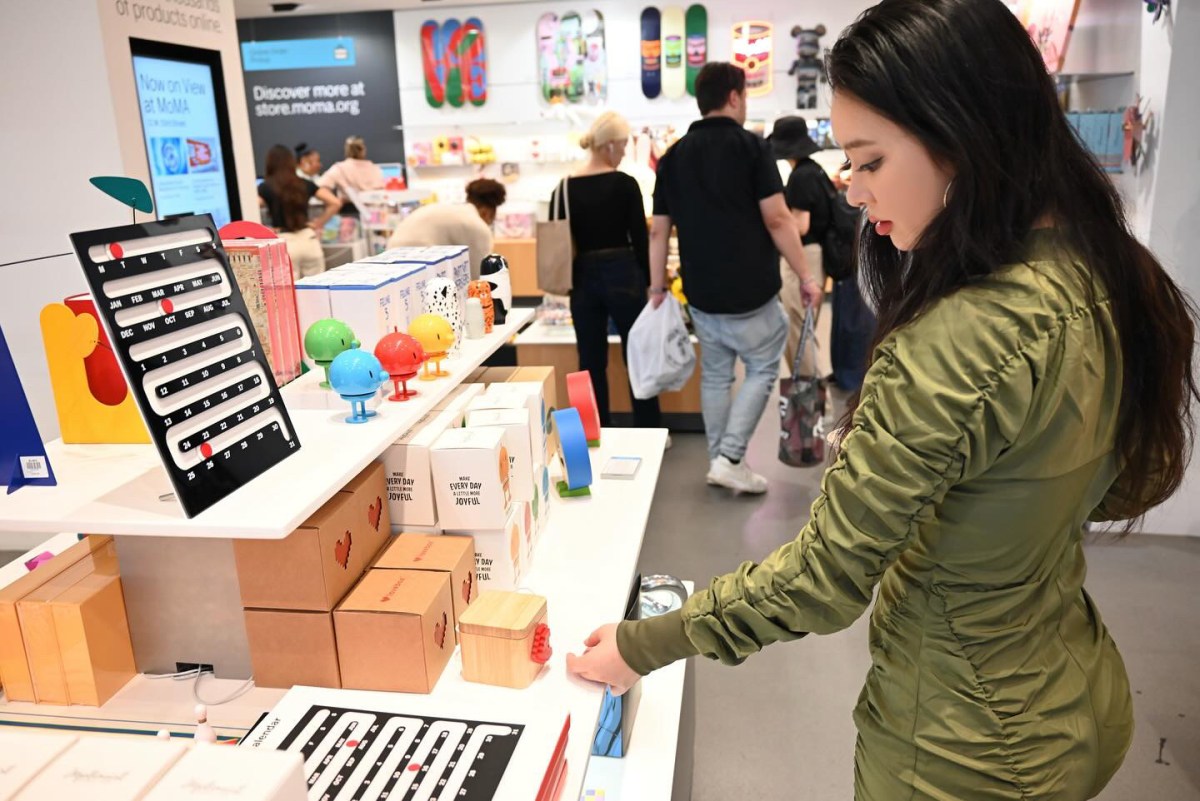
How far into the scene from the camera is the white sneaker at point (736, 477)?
4.41m

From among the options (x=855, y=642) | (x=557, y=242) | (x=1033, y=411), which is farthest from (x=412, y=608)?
(x=557, y=242)

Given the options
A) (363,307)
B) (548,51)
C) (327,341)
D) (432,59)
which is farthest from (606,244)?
(432,59)

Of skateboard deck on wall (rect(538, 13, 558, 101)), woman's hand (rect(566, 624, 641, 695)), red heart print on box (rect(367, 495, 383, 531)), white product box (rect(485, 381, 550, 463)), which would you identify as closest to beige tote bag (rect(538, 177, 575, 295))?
white product box (rect(485, 381, 550, 463))

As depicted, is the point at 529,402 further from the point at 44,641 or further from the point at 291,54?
the point at 291,54

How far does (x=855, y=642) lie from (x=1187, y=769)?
0.98m

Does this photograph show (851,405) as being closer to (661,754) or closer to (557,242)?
(661,754)

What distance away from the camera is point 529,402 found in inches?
82.7

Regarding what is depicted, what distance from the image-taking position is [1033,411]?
1.02m

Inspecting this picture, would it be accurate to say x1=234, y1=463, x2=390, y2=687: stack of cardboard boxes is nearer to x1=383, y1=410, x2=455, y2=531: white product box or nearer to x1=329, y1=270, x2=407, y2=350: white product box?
x1=383, y1=410, x2=455, y2=531: white product box

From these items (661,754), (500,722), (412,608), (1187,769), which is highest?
(412,608)

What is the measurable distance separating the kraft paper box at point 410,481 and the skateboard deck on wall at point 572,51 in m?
8.53

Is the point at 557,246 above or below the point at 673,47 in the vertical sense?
below

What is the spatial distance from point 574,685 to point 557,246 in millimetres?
3193

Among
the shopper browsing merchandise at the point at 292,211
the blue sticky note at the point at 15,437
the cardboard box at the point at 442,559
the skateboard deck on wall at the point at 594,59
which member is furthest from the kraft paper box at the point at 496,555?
the skateboard deck on wall at the point at 594,59
